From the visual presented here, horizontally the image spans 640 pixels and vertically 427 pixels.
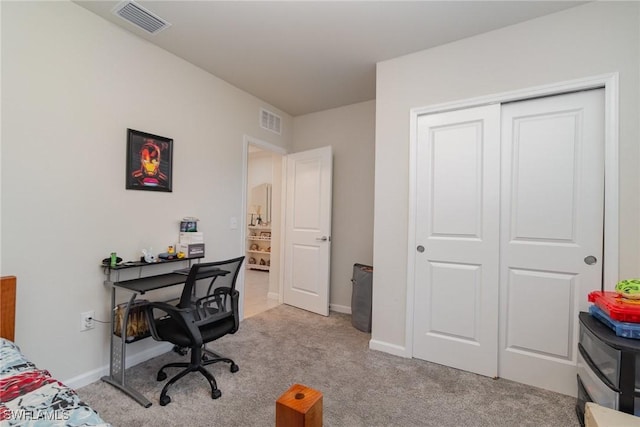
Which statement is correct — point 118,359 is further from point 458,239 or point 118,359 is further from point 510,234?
point 510,234

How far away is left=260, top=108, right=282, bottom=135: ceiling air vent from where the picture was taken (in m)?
3.71

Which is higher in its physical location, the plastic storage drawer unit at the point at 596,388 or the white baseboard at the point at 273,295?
the plastic storage drawer unit at the point at 596,388

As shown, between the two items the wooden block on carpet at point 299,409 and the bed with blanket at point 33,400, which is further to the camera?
the bed with blanket at point 33,400

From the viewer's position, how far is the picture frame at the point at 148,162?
2.34 metres

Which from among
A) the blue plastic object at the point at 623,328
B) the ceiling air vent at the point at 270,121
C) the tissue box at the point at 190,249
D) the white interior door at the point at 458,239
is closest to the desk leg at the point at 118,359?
the tissue box at the point at 190,249

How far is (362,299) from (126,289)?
220 centimetres

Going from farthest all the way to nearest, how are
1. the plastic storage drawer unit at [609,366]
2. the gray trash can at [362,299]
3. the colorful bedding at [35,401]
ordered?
1. the gray trash can at [362,299]
2. the plastic storage drawer unit at [609,366]
3. the colorful bedding at [35,401]

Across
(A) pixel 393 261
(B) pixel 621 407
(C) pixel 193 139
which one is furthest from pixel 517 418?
(C) pixel 193 139

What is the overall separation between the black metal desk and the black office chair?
0.24 ft

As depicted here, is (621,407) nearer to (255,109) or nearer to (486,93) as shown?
(486,93)

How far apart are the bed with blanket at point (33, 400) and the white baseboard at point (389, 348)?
86.4 inches

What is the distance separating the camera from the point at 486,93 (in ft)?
7.55

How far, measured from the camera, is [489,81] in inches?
90.4

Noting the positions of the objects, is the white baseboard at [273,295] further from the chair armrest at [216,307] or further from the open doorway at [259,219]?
the chair armrest at [216,307]
